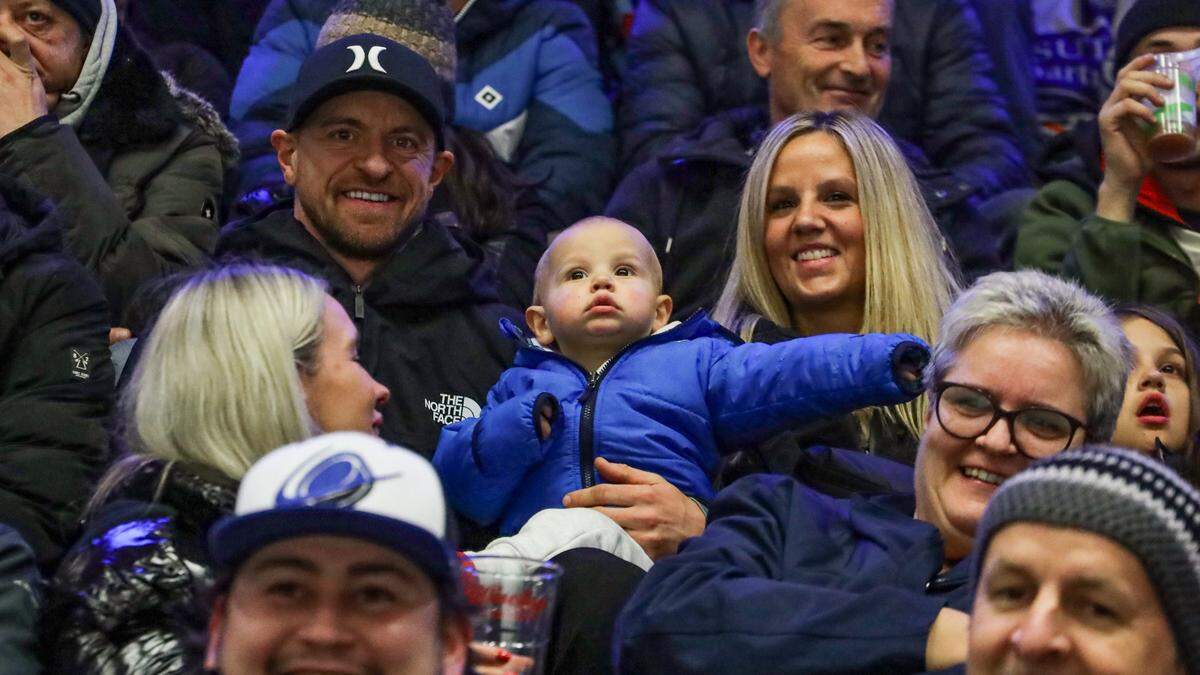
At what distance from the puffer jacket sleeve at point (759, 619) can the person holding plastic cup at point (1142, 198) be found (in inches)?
78.1

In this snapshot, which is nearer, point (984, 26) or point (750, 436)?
point (750, 436)

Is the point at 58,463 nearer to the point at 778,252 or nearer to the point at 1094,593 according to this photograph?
the point at 778,252

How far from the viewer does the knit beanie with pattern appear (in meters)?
5.62

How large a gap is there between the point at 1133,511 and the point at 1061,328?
937 millimetres

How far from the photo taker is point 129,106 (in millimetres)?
5547

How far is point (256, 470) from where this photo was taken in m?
2.86

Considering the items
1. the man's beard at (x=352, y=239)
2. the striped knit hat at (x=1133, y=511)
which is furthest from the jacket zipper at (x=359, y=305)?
the striped knit hat at (x=1133, y=511)

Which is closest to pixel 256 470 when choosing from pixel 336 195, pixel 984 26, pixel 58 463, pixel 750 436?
pixel 58 463

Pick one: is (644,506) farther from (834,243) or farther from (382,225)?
(382,225)

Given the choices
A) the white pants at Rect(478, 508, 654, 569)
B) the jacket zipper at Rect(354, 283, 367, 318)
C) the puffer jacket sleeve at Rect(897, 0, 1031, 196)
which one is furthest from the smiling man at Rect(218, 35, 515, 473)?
the puffer jacket sleeve at Rect(897, 0, 1031, 196)

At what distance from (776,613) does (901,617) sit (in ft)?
0.66

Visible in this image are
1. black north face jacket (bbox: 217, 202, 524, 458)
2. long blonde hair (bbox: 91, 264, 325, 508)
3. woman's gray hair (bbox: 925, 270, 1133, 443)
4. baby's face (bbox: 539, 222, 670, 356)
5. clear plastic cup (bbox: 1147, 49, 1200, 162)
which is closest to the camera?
long blonde hair (bbox: 91, 264, 325, 508)

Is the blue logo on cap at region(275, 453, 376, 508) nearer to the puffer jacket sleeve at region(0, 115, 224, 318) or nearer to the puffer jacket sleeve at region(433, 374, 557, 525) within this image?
the puffer jacket sleeve at region(433, 374, 557, 525)

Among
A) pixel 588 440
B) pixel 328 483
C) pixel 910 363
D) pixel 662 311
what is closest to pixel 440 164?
pixel 662 311
